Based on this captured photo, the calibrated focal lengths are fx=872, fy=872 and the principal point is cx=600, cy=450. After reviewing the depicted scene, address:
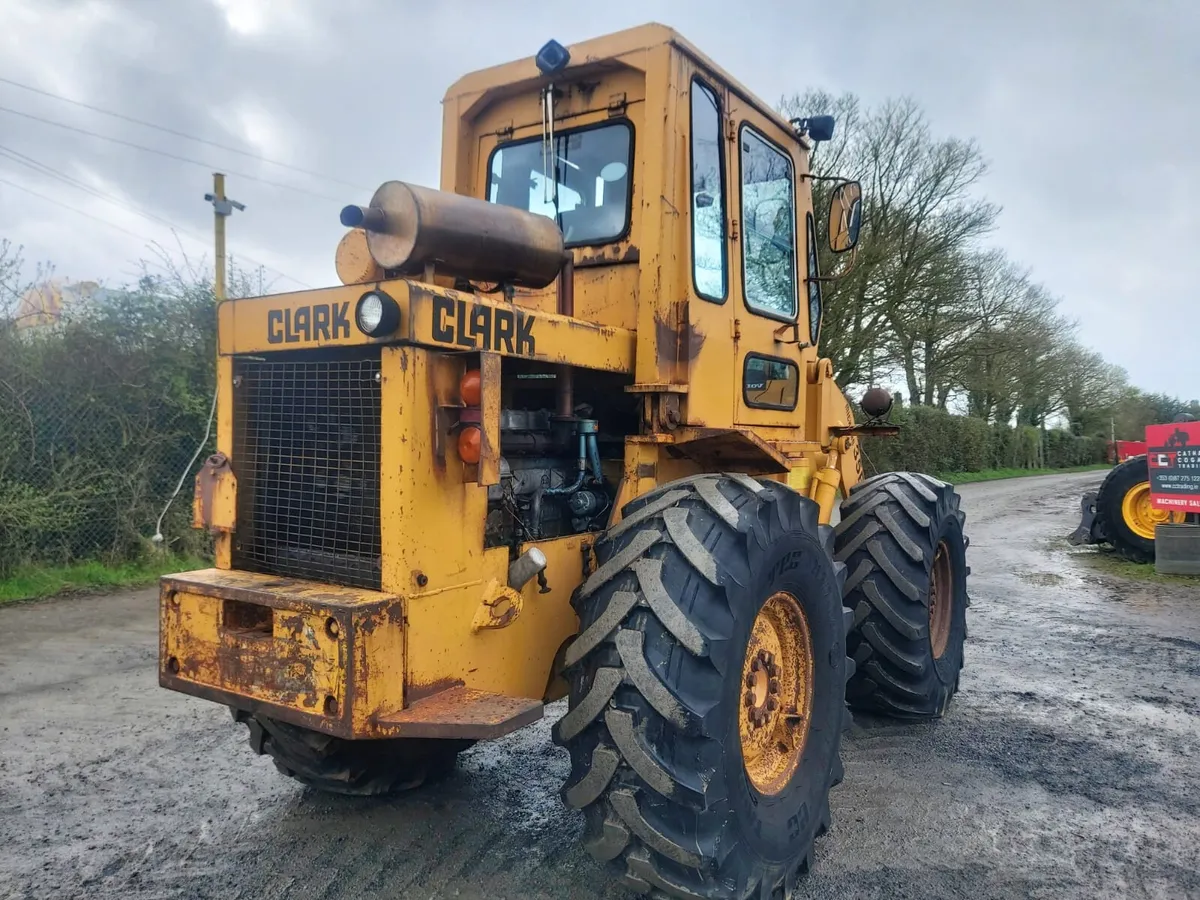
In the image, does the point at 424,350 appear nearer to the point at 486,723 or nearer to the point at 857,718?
the point at 486,723

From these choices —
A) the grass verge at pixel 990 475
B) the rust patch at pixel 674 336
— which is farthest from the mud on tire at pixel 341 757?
the grass verge at pixel 990 475

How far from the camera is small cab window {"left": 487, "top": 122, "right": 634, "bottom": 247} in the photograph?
3582 millimetres

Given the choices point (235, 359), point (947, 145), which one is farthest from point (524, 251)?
point (947, 145)

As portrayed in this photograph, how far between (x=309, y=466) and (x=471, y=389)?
69 centimetres

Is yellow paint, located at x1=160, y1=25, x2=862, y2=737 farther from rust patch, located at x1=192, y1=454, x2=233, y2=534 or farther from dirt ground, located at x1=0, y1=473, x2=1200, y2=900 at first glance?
dirt ground, located at x1=0, y1=473, x2=1200, y2=900

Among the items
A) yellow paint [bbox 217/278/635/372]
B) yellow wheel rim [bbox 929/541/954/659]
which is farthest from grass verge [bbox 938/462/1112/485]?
yellow paint [bbox 217/278/635/372]

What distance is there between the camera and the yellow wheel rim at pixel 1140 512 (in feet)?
36.1

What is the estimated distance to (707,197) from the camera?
362 cm

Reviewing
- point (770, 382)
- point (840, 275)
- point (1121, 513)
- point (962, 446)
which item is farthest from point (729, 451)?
point (962, 446)

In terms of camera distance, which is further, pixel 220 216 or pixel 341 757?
pixel 220 216

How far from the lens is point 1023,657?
20.4 ft

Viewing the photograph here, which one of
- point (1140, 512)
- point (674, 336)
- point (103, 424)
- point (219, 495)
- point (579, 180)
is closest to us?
point (219, 495)

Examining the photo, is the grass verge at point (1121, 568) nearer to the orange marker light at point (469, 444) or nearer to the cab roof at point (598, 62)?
the cab roof at point (598, 62)

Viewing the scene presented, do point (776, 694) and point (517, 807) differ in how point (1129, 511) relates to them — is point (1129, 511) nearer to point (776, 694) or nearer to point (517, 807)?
point (776, 694)
